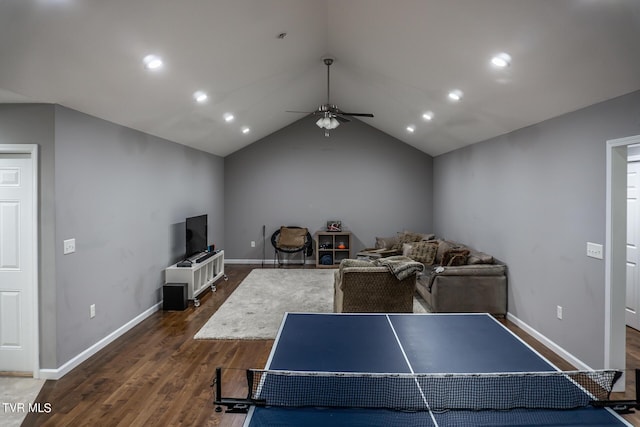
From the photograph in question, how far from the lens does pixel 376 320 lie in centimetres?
242

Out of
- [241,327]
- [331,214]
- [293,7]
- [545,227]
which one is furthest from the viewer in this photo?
[331,214]

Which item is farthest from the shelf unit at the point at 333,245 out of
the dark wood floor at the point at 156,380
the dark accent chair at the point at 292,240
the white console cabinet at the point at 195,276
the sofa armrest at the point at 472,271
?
the dark wood floor at the point at 156,380

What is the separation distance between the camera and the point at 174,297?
16.1 ft

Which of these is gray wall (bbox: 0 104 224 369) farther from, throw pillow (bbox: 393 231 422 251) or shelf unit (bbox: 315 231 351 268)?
throw pillow (bbox: 393 231 422 251)

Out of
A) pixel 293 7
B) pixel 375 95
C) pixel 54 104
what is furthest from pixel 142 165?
pixel 375 95

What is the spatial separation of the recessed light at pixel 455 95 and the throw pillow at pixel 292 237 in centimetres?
448

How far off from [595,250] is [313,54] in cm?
376

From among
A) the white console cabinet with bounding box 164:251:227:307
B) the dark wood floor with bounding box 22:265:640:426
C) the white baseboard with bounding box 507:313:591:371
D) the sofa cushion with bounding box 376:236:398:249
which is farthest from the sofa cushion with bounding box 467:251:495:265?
the white console cabinet with bounding box 164:251:227:307

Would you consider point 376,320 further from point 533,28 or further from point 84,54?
point 84,54

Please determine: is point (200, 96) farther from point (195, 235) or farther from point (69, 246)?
point (195, 235)

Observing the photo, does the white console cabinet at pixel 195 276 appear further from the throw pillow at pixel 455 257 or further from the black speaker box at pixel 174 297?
the throw pillow at pixel 455 257

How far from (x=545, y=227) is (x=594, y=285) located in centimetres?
85

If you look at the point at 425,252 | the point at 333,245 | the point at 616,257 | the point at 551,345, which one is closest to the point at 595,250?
the point at 616,257

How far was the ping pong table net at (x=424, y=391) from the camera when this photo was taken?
1.40 m
